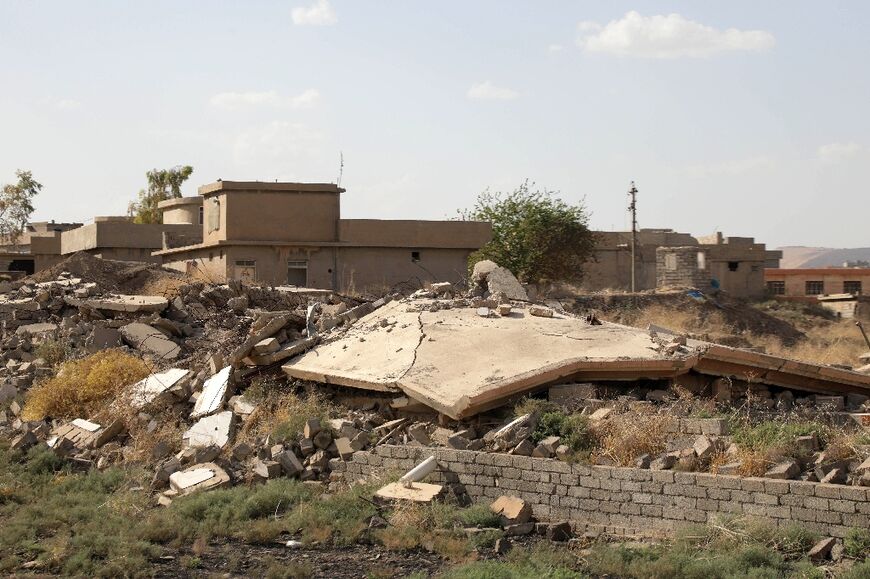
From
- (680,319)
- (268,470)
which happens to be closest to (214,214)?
(680,319)

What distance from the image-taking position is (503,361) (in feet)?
42.4

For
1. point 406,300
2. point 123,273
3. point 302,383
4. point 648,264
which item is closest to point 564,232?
point 648,264

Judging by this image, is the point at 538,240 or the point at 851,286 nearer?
the point at 538,240

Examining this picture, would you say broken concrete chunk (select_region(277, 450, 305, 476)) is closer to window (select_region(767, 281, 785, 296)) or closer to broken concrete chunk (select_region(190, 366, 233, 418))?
broken concrete chunk (select_region(190, 366, 233, 418))

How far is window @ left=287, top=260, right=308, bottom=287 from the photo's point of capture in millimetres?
26062

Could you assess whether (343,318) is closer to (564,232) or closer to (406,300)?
(406,300)

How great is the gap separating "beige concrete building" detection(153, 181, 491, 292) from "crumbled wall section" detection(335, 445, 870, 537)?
47.9ft

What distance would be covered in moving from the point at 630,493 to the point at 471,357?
145 inches

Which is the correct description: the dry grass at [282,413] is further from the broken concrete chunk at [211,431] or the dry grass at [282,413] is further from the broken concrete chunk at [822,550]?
the broken concrete chunk at [822,550]

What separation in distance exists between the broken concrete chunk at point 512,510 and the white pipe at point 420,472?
2.95ft

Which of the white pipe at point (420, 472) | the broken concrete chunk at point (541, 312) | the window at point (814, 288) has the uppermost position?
the broken concrete chunk at point (541, 312)

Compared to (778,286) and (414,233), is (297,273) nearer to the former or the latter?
(414,233)

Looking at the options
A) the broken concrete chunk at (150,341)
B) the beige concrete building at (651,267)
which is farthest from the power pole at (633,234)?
the broken concrete chunk at (150,341)

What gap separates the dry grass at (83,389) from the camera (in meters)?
15.3
